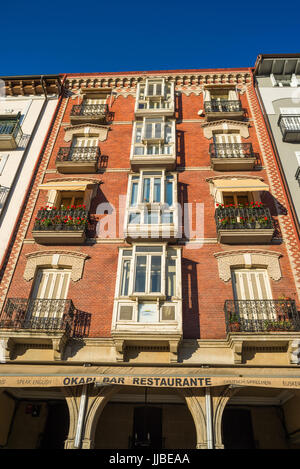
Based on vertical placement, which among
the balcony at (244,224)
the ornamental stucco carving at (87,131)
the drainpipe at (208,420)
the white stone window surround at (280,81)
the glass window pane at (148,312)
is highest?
the white stone window surround at (280,81)

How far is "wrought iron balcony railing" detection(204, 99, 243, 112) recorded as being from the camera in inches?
719

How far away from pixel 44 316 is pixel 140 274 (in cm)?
368

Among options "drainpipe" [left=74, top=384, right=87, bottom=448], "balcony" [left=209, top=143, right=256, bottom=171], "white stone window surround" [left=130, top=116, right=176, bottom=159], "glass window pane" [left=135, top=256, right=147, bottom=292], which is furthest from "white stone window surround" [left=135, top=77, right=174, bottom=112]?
"drainpipe" [left=74, top=384, right=87, bottom=448]

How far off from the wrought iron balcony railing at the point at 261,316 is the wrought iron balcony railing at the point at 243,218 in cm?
305

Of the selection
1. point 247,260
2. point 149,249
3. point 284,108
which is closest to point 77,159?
point 149,249

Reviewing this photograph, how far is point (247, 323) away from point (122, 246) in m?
5.50

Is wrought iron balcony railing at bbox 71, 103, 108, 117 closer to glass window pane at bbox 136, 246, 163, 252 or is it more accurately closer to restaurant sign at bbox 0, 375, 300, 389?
glass window pane at bbox 136, 246, 163, 252

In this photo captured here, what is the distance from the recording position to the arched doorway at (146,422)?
1151cm

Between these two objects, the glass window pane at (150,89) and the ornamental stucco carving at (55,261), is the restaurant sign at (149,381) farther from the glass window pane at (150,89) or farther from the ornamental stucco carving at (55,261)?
the glass window pane at (150,89)

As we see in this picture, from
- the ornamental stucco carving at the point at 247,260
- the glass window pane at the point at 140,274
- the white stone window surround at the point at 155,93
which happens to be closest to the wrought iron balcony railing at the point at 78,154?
the white stone window surround at the point at 155,93

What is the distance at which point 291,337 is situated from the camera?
1019 cm

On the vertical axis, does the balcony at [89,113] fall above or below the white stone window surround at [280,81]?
below

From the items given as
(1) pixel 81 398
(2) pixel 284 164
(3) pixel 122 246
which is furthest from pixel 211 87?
(1) pixel 81 398

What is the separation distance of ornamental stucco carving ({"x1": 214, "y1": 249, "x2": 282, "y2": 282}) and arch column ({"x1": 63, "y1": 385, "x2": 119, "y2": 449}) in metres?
5.63
